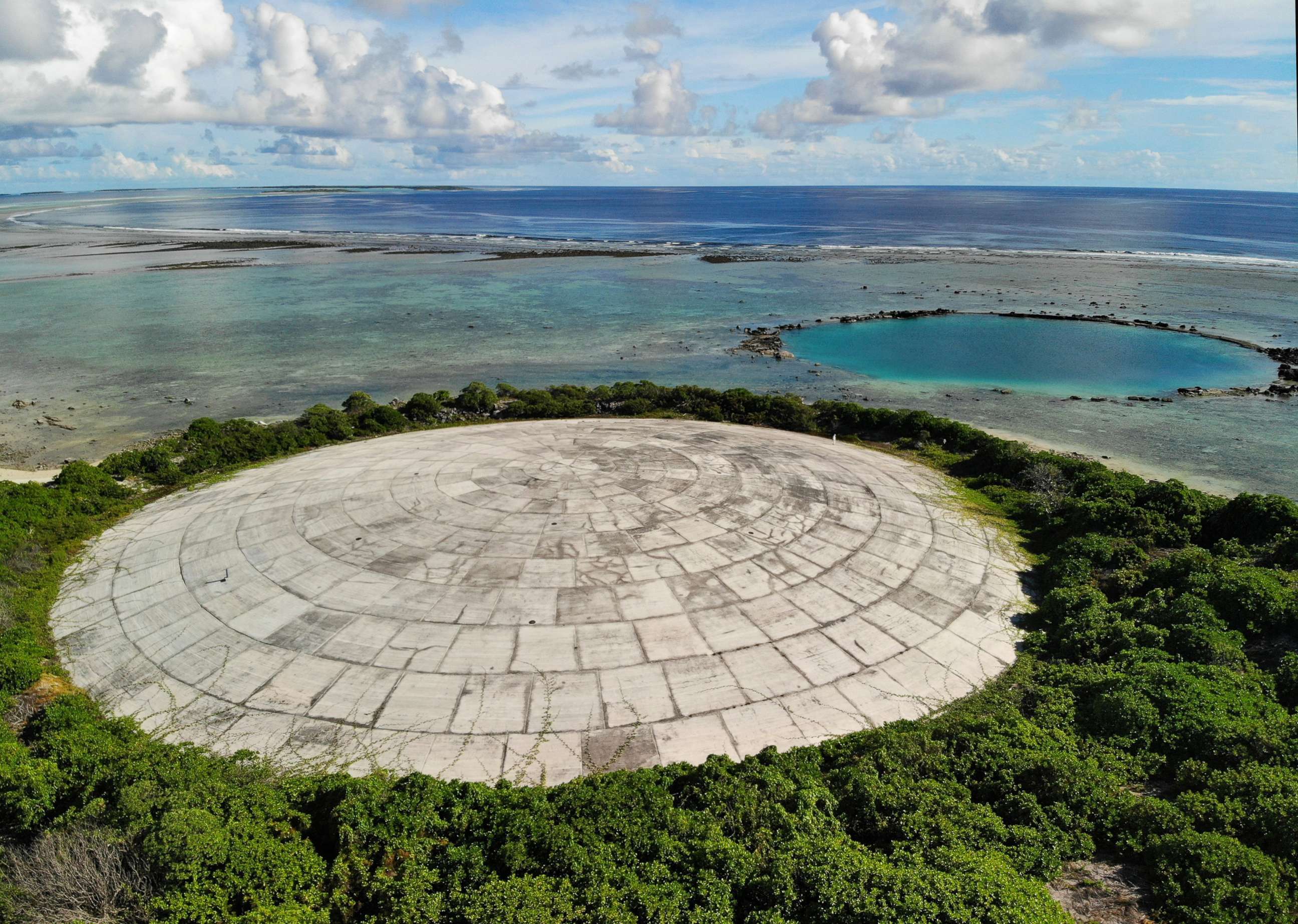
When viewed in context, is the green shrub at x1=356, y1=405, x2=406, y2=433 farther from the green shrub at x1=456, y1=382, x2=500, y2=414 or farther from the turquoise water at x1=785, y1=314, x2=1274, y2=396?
the turquoise water at x1=785, y1=314, x2=1274, y2=396

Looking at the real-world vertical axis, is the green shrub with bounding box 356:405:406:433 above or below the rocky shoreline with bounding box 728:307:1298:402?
below

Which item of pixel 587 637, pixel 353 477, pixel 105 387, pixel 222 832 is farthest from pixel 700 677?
pixel 105 387

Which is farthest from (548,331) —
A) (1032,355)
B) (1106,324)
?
(1106,324)

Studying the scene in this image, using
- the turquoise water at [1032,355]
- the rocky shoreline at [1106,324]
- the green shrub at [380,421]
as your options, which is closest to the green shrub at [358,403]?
the green shrub at [380,421]

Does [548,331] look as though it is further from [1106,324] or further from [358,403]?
[1106,324]

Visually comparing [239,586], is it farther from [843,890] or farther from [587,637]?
[843,890]

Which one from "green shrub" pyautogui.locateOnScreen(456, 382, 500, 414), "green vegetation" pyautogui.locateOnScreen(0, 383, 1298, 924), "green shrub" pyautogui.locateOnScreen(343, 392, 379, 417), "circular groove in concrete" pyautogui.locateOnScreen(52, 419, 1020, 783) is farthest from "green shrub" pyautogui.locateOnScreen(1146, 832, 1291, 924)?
"green shrub" pyautogui.locateOnScreen(343, 392, 379, 417)
